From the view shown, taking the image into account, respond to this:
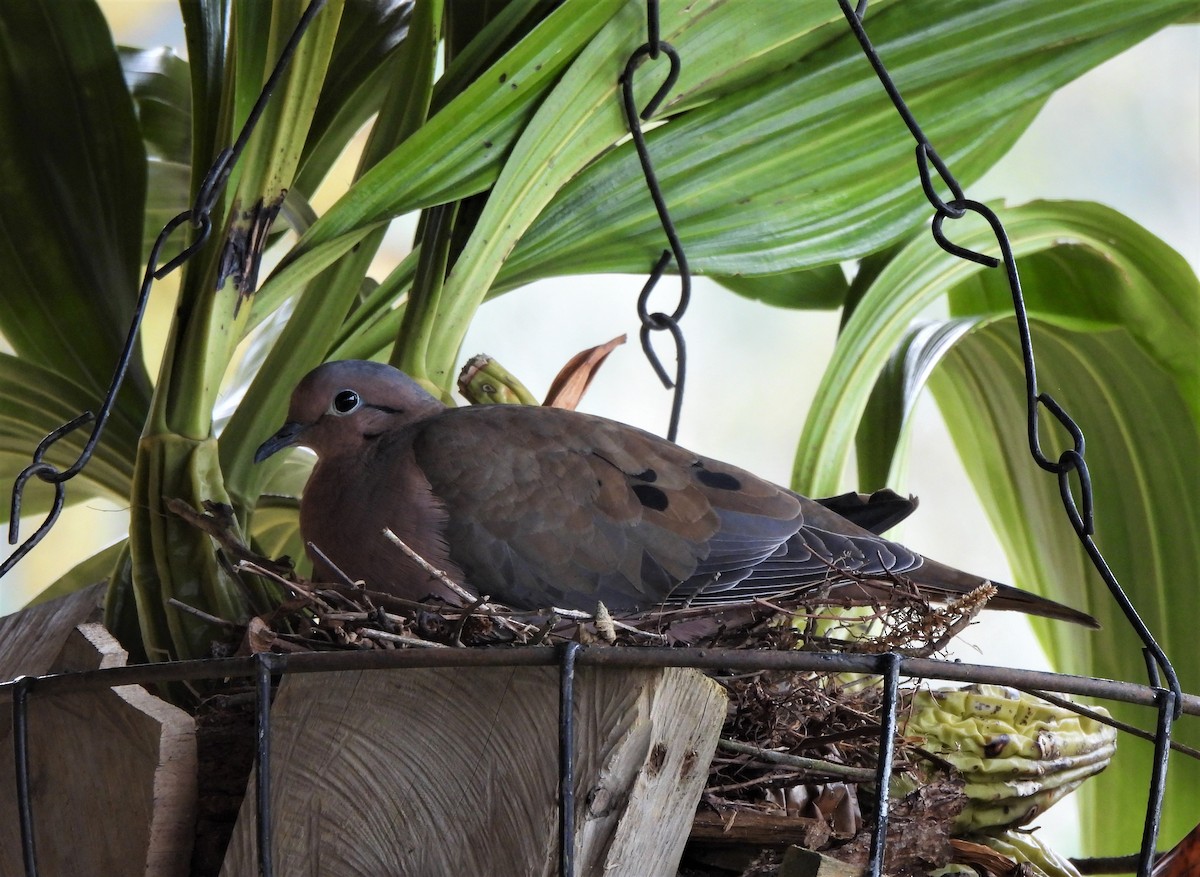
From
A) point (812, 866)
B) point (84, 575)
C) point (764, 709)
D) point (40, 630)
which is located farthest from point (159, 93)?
point (812, 866)

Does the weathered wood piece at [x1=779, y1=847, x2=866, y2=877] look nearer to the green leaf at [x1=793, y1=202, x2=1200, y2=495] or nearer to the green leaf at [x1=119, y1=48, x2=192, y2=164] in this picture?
the green leaf at [x1=793, y1=202, x2=1200, y2=495]

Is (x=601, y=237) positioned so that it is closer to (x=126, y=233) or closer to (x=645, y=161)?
(x=645, y=161)

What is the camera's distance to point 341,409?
2.76 feet

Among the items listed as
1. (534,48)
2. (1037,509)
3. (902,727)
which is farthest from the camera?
(1037,509)

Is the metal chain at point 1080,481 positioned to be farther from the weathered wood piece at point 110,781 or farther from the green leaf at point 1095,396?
the green leaf at point 1095,396

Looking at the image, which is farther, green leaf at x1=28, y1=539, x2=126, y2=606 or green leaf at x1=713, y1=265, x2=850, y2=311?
green leaf at x1=713, y1=265, x2=850, y2=311

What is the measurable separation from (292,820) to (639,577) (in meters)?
0.29

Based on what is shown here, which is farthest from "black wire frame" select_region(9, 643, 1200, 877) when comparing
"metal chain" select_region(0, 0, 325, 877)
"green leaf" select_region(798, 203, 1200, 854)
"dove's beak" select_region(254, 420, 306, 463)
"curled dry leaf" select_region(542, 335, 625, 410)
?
"green leaf" select_region(798, 203, 1200, 854)

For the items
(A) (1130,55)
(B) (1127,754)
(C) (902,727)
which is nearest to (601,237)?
(C) (902,727)

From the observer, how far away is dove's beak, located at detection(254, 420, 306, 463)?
32.9 inches

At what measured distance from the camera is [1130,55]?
168cm

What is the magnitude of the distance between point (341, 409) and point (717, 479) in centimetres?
29

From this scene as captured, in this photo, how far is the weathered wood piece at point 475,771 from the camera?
0.44 m

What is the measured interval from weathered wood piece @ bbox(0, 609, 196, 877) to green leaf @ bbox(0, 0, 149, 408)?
0.48 meters
